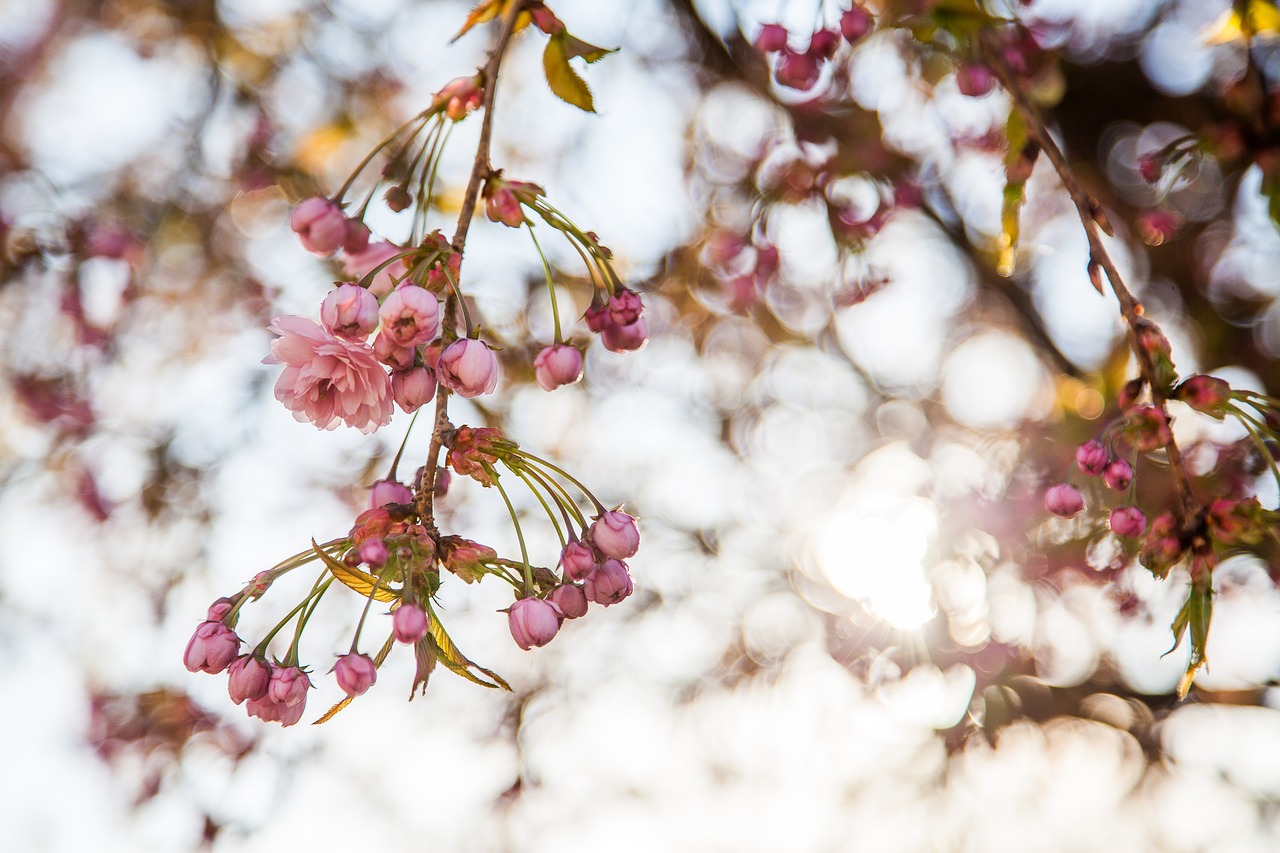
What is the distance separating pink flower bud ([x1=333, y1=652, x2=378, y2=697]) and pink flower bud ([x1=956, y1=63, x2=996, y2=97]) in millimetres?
1759

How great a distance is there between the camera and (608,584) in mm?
1107

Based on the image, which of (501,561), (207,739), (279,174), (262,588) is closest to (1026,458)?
(501,561)

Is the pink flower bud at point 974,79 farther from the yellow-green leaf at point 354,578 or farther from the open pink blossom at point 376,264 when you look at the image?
the yellow-green leaf at point 354,578

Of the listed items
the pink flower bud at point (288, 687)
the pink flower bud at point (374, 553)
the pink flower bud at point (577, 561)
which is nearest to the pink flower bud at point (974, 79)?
the pink flower bud at point (577, 561)

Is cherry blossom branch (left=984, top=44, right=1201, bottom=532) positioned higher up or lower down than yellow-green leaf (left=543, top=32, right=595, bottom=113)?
lower down

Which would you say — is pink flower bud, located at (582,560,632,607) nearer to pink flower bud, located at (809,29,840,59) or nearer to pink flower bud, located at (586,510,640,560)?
pink flower bud, located at (586,510,640,560)

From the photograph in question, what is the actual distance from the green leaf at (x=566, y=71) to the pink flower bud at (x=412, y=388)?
484 millimetres

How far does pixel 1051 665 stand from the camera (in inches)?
147

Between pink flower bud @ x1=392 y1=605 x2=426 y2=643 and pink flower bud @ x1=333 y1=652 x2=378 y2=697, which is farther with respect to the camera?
pink flower bud @ x1=333 y1=652 x2=378 y2=697

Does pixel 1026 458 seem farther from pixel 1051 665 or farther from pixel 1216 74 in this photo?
pixel 1216 74

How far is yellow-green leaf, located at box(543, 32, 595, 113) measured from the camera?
1177mm

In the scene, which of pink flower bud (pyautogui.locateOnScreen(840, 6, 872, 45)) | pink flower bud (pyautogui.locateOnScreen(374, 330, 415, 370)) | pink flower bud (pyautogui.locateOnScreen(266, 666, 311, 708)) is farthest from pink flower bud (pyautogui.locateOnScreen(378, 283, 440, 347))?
pink flower bud (pyautogui.locateOnScreen(840, 6, 872, 45))

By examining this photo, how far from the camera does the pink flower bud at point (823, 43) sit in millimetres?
1934

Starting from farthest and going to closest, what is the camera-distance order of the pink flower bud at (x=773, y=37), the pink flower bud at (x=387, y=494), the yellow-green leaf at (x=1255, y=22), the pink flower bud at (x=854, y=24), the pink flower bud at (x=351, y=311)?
1. the pink flower bud at (x=773, y=37)
2. the pink flower bud at (x=854, y=24)
3. the yellow-green leaf at (x=1255, y=22)
4. the pink flower bud at (x=387, y=494)
5. the pink flower bud at (x=351, y=311)
